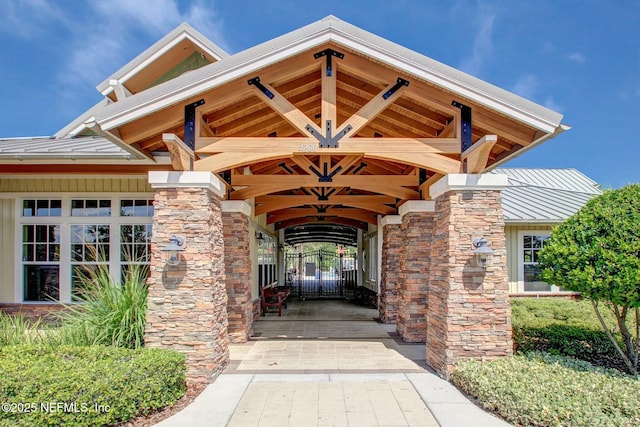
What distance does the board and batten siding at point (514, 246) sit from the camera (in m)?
12.3

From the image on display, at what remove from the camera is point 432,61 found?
5.76 meters

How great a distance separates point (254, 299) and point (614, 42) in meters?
25.6

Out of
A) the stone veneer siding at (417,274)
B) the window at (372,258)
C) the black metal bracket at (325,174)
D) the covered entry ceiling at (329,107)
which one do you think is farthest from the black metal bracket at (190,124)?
the window at (372,258)

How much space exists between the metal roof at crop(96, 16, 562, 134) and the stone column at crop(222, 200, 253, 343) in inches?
114

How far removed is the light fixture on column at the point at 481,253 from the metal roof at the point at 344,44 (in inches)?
67.9

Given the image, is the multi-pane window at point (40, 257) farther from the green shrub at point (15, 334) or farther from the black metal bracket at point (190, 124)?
the black metal bracket at point (190, 124)

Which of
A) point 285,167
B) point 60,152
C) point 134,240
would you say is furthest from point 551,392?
point 60,152

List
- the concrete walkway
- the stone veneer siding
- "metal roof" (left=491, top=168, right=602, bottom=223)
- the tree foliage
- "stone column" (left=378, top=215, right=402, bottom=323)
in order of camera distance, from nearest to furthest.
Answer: the concrete walkway < the tree foliage < the stone veneer siding < "stone column" (left=378, top=215, right=402, bottom=323) < "metal roof" (left=491, top=168, right=602, bottom=223)

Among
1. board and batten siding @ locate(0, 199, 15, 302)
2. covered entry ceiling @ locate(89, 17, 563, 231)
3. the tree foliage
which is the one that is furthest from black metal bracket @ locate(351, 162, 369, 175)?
board and batten siding @ locate(0, 199, 15, 302)

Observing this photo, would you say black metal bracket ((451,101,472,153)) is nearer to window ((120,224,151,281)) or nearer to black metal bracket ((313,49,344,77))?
black metal bracket ((313,49,344,77))

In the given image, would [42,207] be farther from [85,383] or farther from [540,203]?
[540,203]

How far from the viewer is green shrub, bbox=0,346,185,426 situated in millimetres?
4156

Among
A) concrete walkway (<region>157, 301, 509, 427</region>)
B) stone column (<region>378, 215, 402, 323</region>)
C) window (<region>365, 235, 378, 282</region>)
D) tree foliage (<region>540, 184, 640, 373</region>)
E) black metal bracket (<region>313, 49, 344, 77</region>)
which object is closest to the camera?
concrete walkway (<region>157, 301, 509, 427</region>)

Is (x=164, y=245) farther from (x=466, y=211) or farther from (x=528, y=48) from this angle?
(x=528, y=48)
